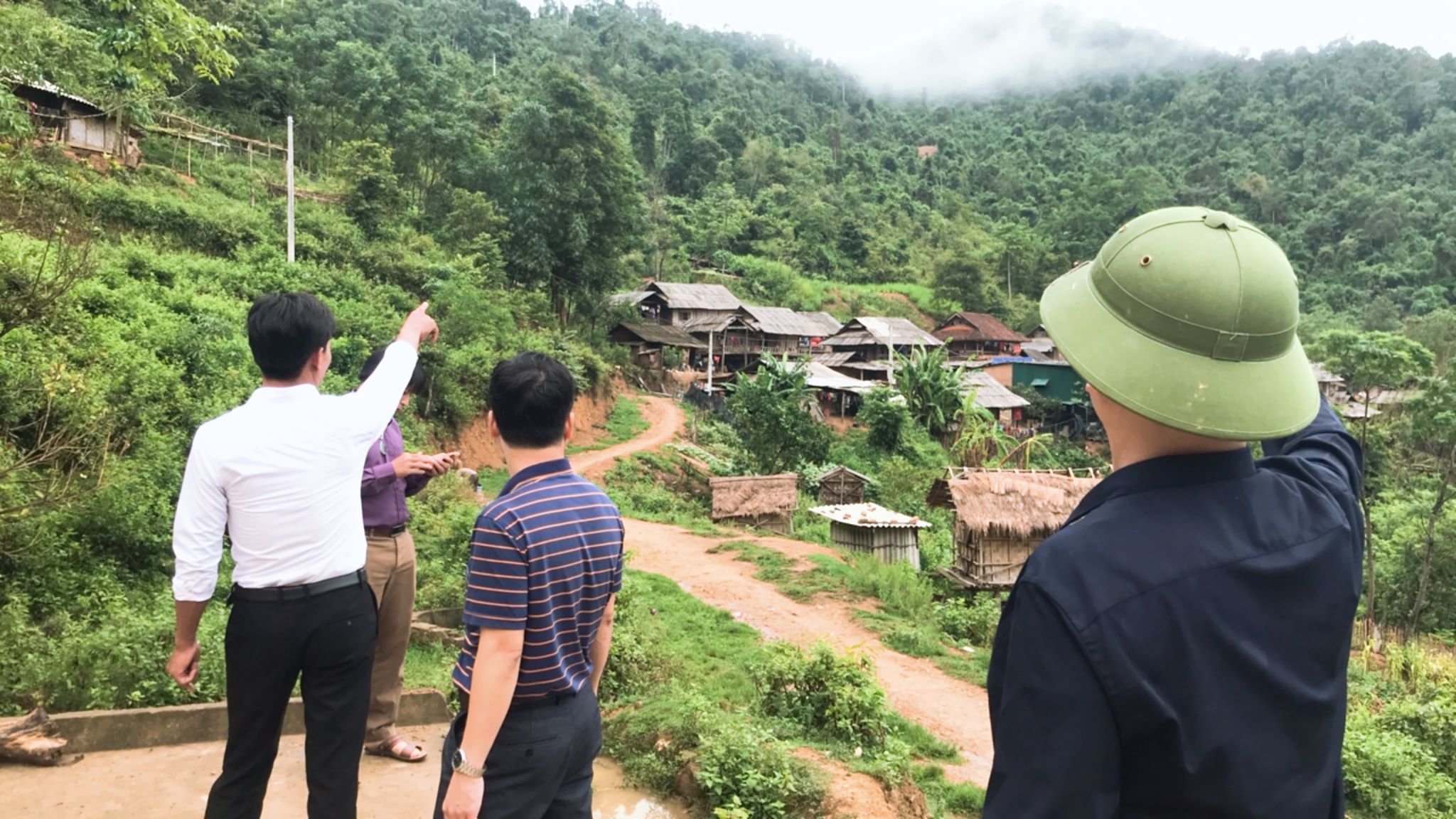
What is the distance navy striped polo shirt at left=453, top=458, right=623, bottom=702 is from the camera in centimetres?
208

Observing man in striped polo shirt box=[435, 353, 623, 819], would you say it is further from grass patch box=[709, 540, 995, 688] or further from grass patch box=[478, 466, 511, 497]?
grass patch box=[478, 466, 511, 497]

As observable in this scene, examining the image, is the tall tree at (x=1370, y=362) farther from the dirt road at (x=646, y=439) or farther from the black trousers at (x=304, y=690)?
the black trousers at (x=304, y=690)

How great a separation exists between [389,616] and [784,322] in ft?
117

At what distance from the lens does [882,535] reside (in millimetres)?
15180

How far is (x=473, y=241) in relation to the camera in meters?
26.1

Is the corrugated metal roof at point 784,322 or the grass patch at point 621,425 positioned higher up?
the corrugated metal roof at point 784,322

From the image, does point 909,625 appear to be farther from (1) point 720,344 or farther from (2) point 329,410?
(1) point 720,344

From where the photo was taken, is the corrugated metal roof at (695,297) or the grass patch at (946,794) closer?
the grass patch at (946,794)

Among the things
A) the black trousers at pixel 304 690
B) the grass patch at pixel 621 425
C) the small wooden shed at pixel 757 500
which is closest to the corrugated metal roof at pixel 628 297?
the grass patch at pixel 621 425

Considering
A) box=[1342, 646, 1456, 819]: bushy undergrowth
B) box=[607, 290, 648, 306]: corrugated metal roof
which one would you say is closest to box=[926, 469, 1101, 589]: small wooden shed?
box=[1342, 646, 1456, 819]: bushy undergrowth

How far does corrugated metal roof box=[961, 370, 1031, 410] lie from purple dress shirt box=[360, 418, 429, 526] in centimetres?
2842

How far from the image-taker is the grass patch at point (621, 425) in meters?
22.1

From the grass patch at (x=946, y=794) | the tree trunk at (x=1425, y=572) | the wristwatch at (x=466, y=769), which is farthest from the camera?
the tree trunk at (x=1425, y=572)

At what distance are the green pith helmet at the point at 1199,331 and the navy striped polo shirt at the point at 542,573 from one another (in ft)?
4.45
